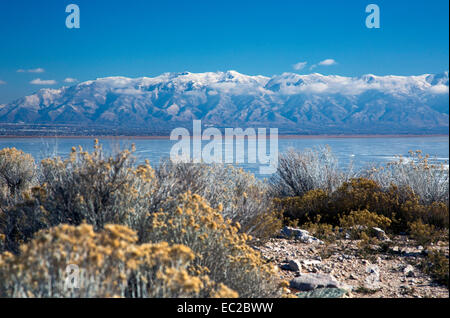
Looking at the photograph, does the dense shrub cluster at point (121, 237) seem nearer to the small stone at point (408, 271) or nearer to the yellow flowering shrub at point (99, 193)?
the yellow flowering shrub at point (99, 193)

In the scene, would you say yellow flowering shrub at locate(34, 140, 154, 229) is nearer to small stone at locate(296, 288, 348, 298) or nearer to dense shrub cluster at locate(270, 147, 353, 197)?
small stone at locate(296, 288, 348, 298)

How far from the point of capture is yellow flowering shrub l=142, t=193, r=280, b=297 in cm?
321

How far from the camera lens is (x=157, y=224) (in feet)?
→ 11.1

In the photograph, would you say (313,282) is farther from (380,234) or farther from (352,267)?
(380,234)

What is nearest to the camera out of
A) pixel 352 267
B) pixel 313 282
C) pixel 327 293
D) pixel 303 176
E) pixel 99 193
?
pixel 327 293

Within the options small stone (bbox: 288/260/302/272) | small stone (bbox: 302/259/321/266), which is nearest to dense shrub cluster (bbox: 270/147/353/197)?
small stone (bbox: 302/259/321/266)

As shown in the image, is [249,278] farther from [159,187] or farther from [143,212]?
[159,187]

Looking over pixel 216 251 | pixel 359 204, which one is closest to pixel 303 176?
pixel 359 204

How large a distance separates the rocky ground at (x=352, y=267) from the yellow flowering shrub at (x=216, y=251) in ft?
2.16

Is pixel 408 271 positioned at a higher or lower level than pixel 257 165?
higher

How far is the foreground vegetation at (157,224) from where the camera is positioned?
87.3 inches

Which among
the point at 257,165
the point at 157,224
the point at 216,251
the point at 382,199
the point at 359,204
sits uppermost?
the point at 157,224

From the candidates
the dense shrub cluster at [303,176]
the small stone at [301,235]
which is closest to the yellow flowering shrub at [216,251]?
the small stone at [301,235]

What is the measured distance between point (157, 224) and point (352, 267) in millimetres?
2677
